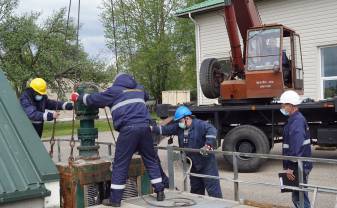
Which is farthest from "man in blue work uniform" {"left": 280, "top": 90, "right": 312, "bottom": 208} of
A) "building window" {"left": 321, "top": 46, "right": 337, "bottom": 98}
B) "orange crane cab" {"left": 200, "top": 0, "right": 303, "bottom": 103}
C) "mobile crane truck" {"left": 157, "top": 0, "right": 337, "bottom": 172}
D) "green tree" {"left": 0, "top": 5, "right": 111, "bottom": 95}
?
"green tree" {"left": 0, "top": 5, "right": 111, "bottom": 95}

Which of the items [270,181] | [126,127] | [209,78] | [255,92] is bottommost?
[270,181]

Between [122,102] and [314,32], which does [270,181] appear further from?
[314,32]

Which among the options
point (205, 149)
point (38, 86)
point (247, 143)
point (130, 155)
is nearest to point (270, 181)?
point (247, 143)

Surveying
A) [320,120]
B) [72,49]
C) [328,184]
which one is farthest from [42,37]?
[328,184]

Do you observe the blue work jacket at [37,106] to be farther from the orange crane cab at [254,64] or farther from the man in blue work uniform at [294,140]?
the orange crane cab at [254,64]

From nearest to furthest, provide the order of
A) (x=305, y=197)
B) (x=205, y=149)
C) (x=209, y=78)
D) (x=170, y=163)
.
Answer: (x=305, y=197)
(x=205, y=149)
(x=170, y=163)
(x=209, y=78)

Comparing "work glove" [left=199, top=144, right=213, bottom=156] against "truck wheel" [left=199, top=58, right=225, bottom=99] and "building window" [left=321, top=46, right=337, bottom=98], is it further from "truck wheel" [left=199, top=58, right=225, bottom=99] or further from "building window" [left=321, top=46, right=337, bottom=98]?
"building window" [left=321, top=46, right=337, bottom=98]

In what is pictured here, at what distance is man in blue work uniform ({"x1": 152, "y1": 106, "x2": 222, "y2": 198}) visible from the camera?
654 centimetres

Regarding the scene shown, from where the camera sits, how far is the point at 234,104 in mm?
11000

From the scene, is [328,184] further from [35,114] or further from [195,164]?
[35,114]

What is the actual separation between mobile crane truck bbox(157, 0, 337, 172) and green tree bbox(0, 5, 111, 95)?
14.8m

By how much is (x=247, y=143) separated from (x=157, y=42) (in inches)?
1073

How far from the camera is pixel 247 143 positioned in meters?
10.5

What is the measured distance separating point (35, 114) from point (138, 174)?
1.73 m
